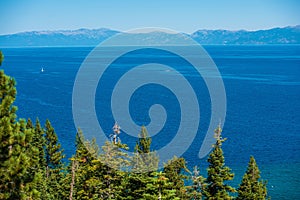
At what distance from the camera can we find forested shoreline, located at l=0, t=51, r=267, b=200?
41.7 feet

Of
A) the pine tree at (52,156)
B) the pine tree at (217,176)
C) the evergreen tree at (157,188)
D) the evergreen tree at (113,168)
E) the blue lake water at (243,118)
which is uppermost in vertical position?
the blue lake water at (243,118)

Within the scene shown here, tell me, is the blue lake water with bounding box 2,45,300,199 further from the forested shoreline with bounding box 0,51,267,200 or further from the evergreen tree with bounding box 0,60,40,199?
the evergreen tree with bounding box 0,60,40,199

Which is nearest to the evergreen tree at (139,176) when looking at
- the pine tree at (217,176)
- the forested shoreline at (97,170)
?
the forested shoreline at (97,170)

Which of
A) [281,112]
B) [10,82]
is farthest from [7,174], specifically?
[281,112]

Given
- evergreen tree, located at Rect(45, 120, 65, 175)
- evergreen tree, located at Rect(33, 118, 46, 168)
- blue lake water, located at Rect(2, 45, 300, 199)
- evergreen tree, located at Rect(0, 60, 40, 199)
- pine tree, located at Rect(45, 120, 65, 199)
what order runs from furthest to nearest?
blue lake water, located at Rect(2, 45, 300, 199)
evergreen tree, located at Rect(45, 120, 65, 175)
pine tree, located at Rect(45, 120, 65, 199)
evergreen tree, located at Rect(33, 118, 46, 168)
evergreen tree, located at Rect(0, 60, 40, 199)

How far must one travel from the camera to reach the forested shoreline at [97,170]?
41.7ft

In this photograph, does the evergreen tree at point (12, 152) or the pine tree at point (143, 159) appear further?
the pine tree at point (143, 159)

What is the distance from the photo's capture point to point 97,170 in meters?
24.1

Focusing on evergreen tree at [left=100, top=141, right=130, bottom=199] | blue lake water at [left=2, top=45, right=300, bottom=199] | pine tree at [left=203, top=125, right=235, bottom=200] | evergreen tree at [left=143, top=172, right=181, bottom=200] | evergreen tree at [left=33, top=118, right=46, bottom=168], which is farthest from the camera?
blue lake water at [left=2, top=45, right=300, bottom=199]

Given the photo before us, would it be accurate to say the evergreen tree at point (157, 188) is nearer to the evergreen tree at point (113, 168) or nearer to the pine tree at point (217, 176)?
the evergreen tree at point (113, 168)

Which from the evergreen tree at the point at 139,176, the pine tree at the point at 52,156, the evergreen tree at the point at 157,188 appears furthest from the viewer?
the pine tree at the point at 52,156

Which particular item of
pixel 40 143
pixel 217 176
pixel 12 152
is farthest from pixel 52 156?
pixel 12 152

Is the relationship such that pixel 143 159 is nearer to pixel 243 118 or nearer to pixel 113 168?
pixel 113 168

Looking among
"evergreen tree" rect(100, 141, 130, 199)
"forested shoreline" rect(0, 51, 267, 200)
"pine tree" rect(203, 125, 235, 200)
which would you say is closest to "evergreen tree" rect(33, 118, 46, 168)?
"forested shoreline" rect(0, 51, 267, 200)
